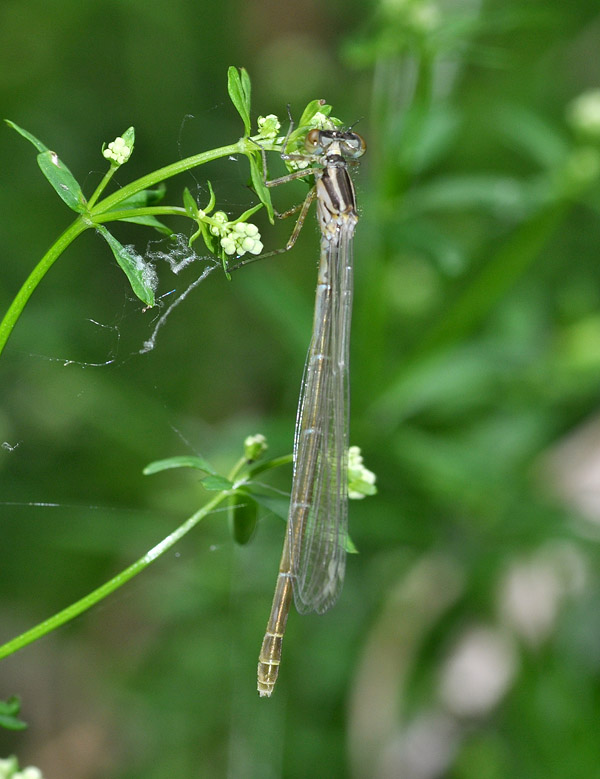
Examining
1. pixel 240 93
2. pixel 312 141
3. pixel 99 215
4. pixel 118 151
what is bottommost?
pixel 99 215

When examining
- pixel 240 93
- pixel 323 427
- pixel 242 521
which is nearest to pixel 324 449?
pixel 323 427

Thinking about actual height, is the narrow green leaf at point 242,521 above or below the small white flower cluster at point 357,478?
below

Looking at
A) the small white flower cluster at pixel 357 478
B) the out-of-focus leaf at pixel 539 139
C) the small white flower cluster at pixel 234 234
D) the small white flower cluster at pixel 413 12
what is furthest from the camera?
the out-of-focus leaf at pixel 539 139

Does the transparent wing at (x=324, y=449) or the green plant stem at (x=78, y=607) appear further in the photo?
the transparent wing at (x=324, y=449)

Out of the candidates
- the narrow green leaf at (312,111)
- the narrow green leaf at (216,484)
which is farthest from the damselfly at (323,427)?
the narrow green leaf at (216,484)

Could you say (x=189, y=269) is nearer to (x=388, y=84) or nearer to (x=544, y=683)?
(x=388, y=84)

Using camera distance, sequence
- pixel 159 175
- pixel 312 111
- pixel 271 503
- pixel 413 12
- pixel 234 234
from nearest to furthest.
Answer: pixel 159 175 < pixel 234 234 < pixel 312 111 < pixel 271 503 < pixel 413 12

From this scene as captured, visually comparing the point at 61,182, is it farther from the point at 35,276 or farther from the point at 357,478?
the point at 357,478

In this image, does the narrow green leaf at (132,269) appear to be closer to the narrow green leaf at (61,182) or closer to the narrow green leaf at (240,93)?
the narrow green leaf at (61,182)

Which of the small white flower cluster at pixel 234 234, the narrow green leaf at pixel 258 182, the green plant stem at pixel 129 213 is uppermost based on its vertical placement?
the narrow green leaf at pixel 258 182
